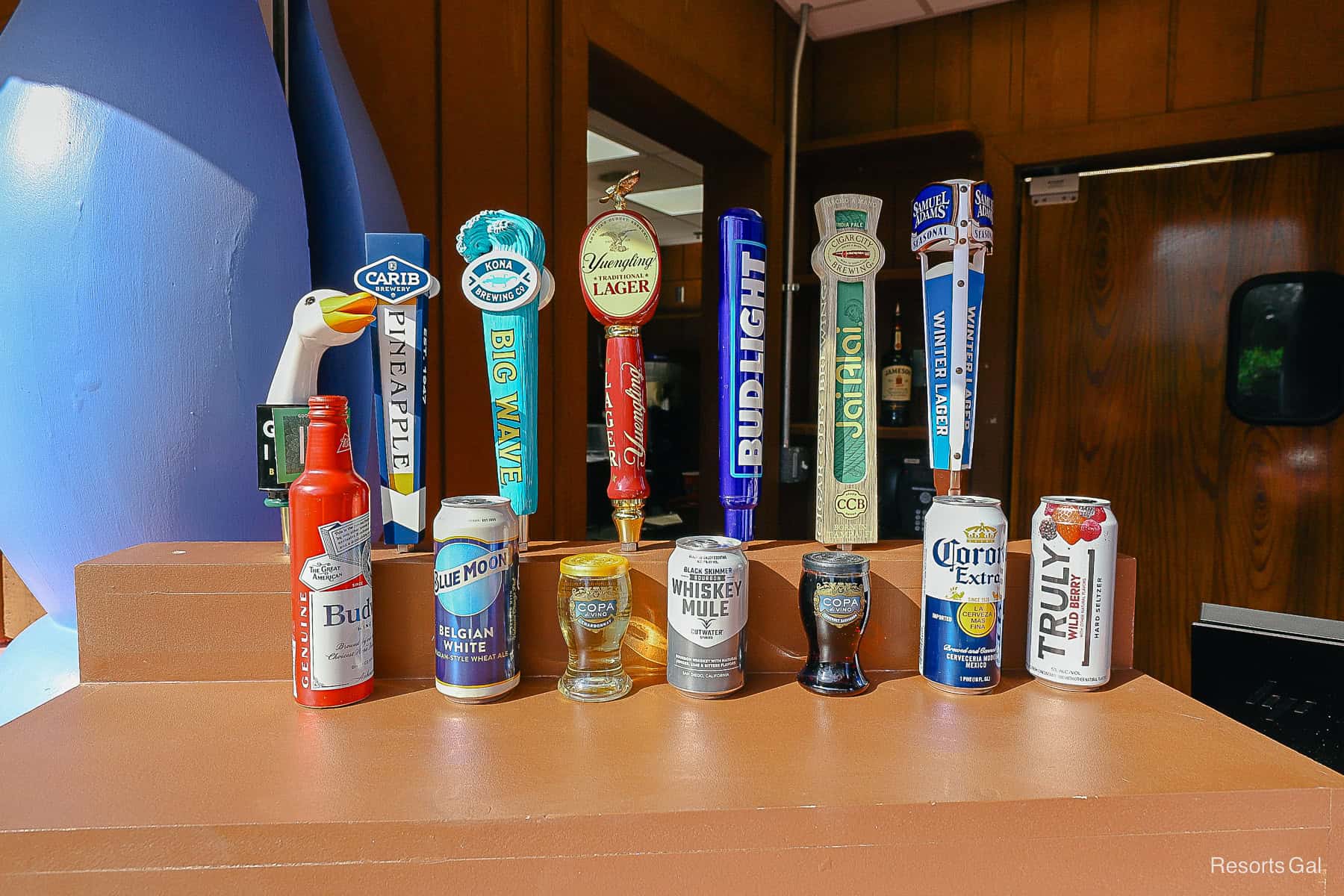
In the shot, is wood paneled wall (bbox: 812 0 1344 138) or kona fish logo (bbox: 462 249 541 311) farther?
wood paneled wall (bbox: 812 0 1344 138)

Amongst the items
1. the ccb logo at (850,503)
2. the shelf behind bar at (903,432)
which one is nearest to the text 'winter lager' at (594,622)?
the ccb logo at (850,503)

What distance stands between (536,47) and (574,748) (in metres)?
1.21

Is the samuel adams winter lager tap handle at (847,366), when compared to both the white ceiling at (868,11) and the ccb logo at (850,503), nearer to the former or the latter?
Result: the ccb logo at (850,503)

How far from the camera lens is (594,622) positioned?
2.35ft

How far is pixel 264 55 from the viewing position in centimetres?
81

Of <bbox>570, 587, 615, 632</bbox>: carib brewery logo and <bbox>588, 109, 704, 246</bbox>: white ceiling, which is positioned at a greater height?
<bbox>588, 109, 704, 246</bbox>: white ceiling

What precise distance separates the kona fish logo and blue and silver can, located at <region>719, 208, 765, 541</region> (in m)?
0.20

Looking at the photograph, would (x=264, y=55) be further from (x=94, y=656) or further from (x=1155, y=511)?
(x=1155, y=511)

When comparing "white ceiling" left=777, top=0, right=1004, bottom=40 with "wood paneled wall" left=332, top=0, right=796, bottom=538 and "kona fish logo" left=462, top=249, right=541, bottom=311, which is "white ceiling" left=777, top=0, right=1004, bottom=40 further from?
Answer: "kona fish logo" left=462, top=249, right=541, bottom=311

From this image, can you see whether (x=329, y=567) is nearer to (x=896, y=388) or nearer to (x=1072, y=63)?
(x=896, y=388)

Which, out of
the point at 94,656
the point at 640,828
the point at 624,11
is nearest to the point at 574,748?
the point at 640,828

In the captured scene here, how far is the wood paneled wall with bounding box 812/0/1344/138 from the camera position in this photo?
1.85 metres

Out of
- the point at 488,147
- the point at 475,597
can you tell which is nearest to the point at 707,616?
the point at 475,597

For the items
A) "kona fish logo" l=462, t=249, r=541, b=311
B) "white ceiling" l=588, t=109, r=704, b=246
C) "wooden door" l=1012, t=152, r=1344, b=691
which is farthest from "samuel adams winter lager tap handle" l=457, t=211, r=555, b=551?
"white ceiling" l=588, t=109, r=704, b=246
